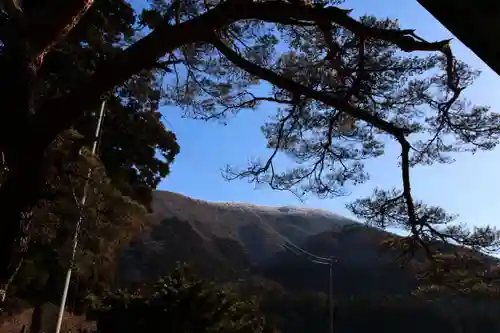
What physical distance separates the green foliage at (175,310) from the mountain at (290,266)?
24.0 ft

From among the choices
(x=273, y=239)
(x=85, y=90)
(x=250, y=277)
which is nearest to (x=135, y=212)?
(x=85, y=90)

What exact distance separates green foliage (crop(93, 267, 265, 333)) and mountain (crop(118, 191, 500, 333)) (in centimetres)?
733

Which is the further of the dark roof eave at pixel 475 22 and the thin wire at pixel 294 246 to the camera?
the thin wire at pixel 294 246

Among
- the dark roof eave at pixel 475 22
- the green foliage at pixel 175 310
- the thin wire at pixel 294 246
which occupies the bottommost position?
the green foliage at pixel 175 310

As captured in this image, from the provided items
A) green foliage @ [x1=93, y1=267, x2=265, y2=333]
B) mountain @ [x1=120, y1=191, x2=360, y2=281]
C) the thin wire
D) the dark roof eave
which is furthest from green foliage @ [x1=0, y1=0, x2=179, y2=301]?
the thin wire

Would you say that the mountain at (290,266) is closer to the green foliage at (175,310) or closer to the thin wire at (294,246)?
the thin wire at (294,246)

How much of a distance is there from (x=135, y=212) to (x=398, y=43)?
23.6 feet

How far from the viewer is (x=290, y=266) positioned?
22.7 metres

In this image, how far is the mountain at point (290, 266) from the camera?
1833 centimetres

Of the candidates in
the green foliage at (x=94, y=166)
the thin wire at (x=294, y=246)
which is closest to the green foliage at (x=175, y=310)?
the green foliage at (x=94, y=166)

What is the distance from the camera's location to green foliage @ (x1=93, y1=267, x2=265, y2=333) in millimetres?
7934

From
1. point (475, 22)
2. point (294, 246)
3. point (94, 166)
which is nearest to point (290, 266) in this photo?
point (294, 246)

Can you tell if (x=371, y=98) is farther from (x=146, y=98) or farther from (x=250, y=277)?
(x=250, y=277)

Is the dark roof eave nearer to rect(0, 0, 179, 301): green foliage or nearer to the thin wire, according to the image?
rect(0, 0, 179, 301): green foliage
